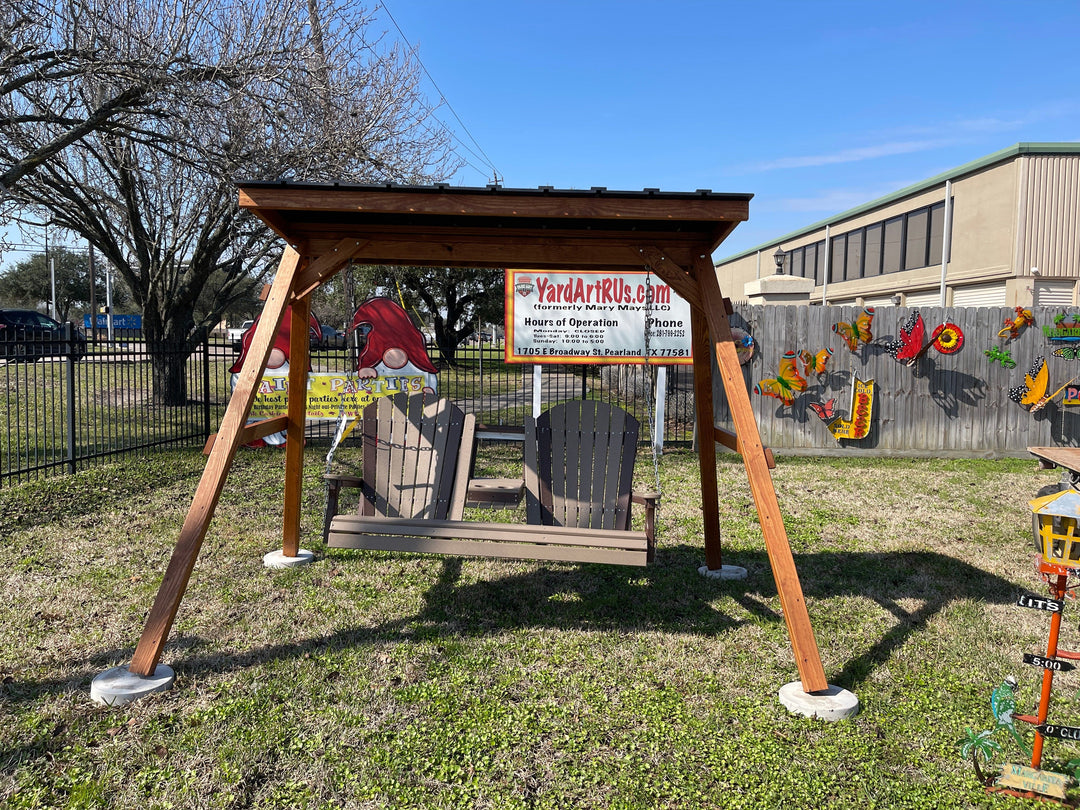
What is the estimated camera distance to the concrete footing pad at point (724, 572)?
16.0ft

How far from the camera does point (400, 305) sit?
856cm

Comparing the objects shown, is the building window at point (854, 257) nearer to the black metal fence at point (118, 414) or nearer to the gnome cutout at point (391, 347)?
the black metal fence at point (118, 414)

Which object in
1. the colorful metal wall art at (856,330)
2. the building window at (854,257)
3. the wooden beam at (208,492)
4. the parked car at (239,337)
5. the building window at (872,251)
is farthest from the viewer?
the building window at (854,257)

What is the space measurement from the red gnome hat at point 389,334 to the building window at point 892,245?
2221cm

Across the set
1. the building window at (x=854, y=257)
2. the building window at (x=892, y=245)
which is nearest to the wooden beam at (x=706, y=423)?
the building window at (x=892, y=245)

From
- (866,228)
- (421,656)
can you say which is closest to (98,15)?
(421,656)

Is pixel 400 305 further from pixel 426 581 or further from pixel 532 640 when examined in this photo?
pixel 532 640

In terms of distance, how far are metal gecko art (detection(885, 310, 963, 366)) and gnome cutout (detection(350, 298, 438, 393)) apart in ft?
21.3

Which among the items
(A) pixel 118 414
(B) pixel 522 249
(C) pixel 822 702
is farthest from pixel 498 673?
(A) pixel 118 414

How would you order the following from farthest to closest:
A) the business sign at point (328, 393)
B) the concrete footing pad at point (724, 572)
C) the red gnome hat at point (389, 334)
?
the business sign at point (328, 393)
the red gnome hat at point (389, 334)
the concrete footing pad at point (724, 572)

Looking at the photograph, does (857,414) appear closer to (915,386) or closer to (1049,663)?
(915,386)

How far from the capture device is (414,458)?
4766mm

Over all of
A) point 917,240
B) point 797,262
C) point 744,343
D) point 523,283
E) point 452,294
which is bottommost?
point 744,343

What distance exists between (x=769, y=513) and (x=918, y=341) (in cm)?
763
